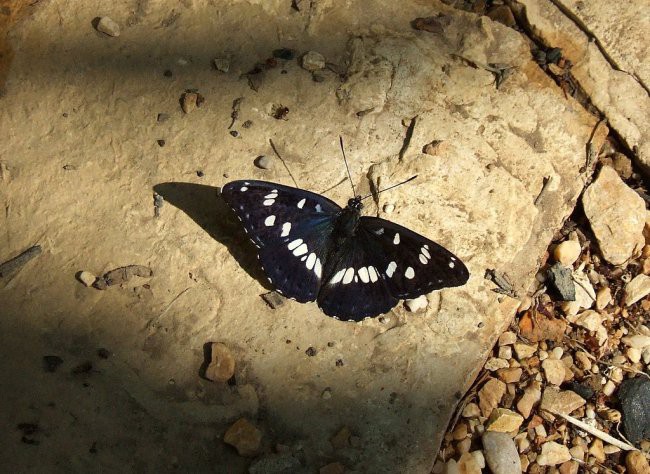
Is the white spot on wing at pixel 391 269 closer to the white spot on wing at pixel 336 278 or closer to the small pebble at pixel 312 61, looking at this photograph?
the white spot on wing at pixel 336 278

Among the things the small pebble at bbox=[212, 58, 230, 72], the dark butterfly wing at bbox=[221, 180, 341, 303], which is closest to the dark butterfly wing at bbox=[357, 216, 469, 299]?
the dark butterfly wing at bbox=[221, 180, 341, 303]

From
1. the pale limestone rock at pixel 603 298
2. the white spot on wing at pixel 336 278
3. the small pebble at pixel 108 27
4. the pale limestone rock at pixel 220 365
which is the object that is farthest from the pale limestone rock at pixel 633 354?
the small pebble at pixel 108 27

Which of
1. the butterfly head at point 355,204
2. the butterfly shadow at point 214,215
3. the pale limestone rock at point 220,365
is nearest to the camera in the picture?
the pale limestone rock at point 220,365

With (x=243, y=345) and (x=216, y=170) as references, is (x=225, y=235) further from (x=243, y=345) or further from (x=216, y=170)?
(x=243, y=345)

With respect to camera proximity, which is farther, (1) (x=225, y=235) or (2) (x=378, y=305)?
(1) (x=225, y=235)

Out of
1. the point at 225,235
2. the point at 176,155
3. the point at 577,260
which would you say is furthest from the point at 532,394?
the point at 176,155

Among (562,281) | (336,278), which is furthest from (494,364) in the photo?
(336,278)

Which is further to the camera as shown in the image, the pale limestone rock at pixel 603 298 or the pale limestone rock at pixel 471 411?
the pale limestone rock at pixel 603 298
